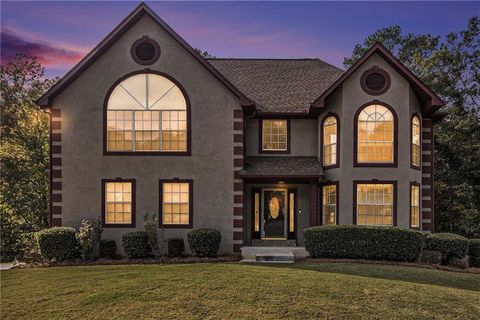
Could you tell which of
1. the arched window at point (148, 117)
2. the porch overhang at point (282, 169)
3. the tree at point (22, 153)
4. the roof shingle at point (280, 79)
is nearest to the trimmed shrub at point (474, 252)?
the porch overhang at point (282, 169)

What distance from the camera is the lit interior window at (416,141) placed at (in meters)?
18.2

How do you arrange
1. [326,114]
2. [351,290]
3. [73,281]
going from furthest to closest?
[326,114], [73,281], [351,290]

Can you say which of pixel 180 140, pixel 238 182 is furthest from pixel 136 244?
pixel 238 182

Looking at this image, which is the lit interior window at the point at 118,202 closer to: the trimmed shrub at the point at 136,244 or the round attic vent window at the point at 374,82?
the trimmed shrub at the point at 136,244

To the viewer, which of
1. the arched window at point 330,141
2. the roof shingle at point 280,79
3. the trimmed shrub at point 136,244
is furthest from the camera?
the roof shingle at point 280,79

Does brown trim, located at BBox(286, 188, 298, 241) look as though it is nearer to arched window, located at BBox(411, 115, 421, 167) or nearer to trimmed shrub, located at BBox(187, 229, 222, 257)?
trimmed shrub, located at BBox(187, 229, 222, 257)

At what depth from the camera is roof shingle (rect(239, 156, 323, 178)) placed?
1758 centimetres

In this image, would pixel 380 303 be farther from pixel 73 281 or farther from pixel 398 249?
pixel 73 281

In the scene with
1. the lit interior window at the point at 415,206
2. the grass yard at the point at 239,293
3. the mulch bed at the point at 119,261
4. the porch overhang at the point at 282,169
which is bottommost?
the mulch bed at the point at 119,261

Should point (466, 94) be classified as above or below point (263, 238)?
above

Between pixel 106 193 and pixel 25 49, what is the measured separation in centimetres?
1297

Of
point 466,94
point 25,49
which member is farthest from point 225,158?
point 466,94

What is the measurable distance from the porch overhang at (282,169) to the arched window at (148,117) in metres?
2.87

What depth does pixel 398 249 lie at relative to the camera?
15.1 metres
